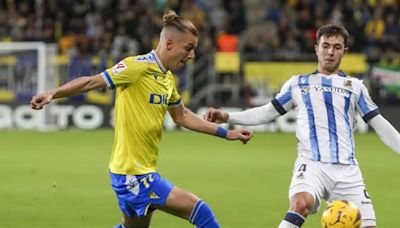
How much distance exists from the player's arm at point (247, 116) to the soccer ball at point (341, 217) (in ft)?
4.62

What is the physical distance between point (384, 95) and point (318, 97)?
1606 cm

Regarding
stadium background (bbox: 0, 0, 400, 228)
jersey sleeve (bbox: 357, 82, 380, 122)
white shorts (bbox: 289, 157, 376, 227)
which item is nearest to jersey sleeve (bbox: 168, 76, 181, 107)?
white shorts (bbox: 289, 157, 376, 227)

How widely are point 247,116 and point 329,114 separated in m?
0.82

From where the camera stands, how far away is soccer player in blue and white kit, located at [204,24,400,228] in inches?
286

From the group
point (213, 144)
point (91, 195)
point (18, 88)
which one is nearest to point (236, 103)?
point (213, 144)

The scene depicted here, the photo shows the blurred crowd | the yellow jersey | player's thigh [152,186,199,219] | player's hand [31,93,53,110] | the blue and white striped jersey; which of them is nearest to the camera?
player's hand [31,93,53,110]

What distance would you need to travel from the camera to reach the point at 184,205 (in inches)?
272

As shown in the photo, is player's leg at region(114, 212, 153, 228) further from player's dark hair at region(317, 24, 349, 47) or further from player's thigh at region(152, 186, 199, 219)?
player's dark hair at region(317, 24, 349, 47)

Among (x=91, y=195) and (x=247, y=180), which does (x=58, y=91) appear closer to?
(x=91, y=195)

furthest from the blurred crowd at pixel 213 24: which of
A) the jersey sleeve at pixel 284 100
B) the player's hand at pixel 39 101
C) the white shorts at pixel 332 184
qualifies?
the player's hand at pixel 39 101

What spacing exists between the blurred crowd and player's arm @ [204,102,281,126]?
51.9 feet

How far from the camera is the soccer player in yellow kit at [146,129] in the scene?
22.8 ft

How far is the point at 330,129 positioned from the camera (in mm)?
7453

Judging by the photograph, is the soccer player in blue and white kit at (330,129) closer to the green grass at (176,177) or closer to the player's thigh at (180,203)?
the player's thigh at (180,203)
